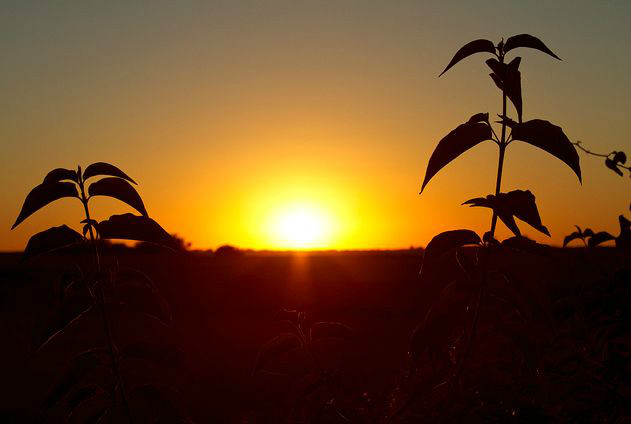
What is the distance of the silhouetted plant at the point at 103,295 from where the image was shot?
190 centimetres

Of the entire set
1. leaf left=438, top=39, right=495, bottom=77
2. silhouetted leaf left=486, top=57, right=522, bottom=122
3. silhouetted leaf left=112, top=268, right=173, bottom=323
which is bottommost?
silhouetted leaf left=112, top=268, right=173, bottom=323

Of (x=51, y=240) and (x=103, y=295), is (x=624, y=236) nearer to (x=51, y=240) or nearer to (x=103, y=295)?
(x=103, y=295)

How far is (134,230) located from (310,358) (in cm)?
63

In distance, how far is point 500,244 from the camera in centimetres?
194

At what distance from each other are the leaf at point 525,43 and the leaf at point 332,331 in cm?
92

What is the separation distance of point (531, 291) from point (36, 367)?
13458 millimetres

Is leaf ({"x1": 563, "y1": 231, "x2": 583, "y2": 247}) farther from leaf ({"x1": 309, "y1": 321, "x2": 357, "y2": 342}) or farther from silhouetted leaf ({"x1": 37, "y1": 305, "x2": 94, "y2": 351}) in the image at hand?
silhouetted leaf ({"x1": 37, "y1": 305, "x2": 94, "y2": 351})

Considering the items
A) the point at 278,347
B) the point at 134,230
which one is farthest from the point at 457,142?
the point at 134,230

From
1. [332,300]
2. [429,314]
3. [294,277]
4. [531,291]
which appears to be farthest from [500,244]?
[294,277]

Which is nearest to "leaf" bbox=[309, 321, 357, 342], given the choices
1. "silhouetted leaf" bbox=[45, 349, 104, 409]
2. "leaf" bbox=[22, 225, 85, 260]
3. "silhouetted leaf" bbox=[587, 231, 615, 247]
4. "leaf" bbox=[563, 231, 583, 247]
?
"silhouetted leaf" bbox=[45, 349, 104, 409]

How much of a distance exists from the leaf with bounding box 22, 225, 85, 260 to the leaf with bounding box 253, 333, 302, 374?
60 centimetres

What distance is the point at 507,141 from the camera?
6.20ft

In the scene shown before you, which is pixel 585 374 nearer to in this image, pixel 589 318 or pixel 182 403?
pixel 589 318

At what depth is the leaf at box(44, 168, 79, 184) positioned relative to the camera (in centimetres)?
191
